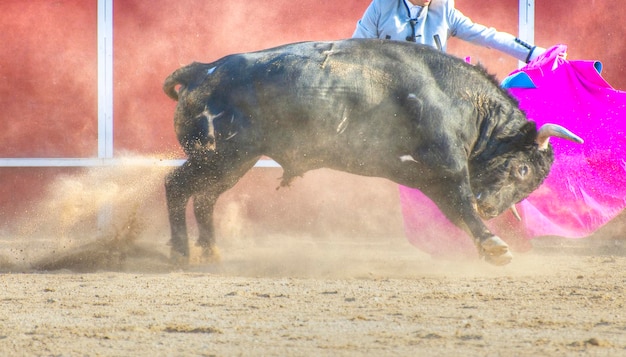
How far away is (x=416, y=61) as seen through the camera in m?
4.53

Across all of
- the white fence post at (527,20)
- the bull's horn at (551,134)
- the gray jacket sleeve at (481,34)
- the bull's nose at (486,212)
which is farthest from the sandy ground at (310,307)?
the white fence post at (527,20)

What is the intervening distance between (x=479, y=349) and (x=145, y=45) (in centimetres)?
403

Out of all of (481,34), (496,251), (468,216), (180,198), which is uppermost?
(481,34)

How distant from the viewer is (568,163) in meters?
5.07

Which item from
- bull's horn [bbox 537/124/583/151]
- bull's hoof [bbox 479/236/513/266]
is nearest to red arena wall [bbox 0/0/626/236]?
bull's horn [bbox 537/124/583/151]

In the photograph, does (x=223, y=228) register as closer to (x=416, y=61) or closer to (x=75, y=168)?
(x=75, y=168)

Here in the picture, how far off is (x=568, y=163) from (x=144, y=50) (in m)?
2.75

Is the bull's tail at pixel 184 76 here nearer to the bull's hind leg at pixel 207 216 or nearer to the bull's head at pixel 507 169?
the bull's hind leg at pixel 207 216

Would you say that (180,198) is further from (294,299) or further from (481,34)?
(481,34)

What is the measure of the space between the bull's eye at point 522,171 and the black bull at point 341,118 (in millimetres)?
168

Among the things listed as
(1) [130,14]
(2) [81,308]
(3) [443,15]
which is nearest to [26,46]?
(1) [130,14]

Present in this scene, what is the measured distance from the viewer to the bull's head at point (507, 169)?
15.3 ft

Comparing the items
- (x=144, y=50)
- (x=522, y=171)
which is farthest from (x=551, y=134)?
(x=144, y=50)

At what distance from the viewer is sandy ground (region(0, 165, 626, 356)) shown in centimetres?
278
